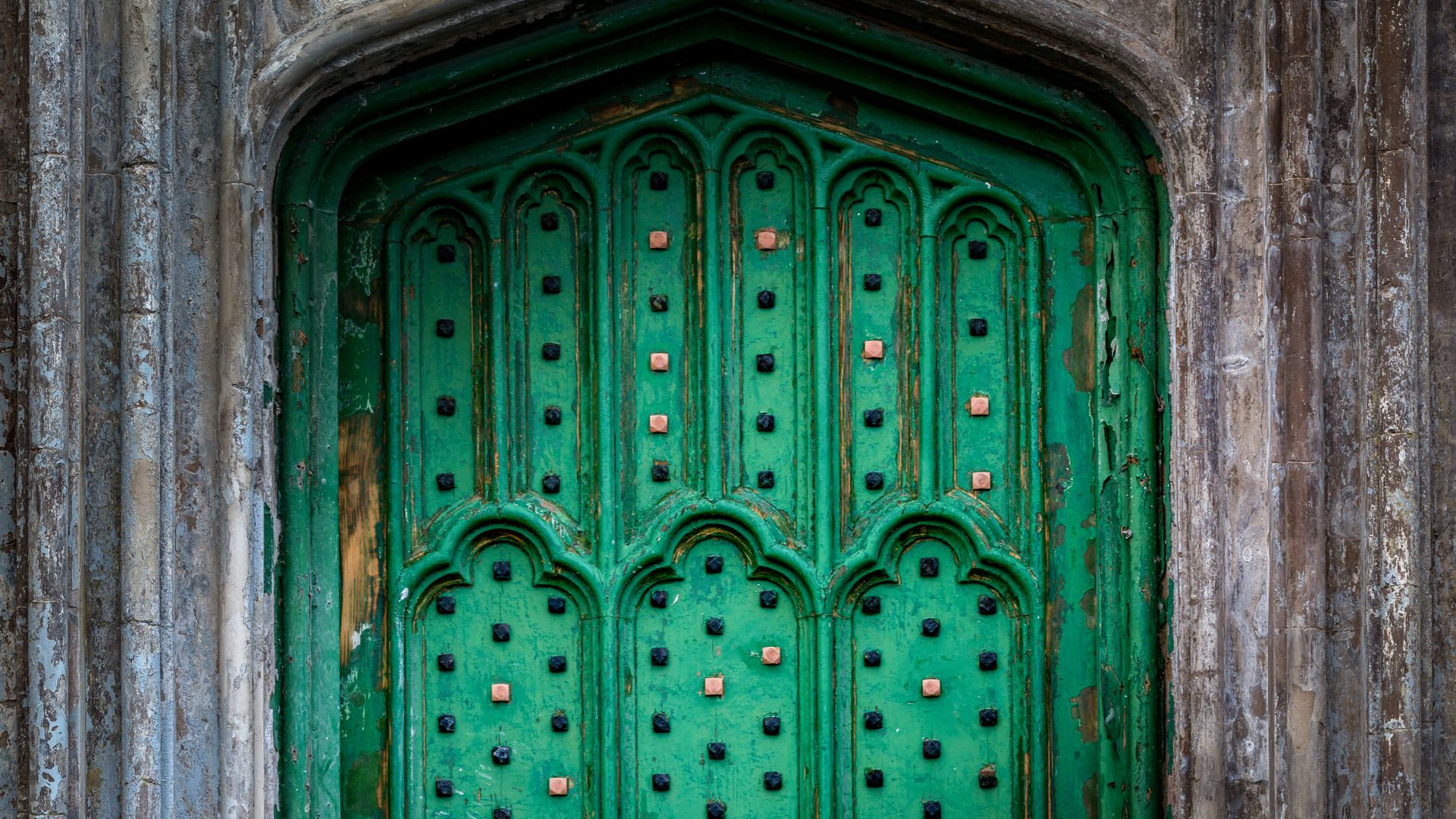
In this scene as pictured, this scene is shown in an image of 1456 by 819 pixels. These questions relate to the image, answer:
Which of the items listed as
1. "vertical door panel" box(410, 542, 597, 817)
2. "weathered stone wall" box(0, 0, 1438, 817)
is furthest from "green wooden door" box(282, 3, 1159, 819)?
"weathered stone wall" box(0, 0, 1438, 817)

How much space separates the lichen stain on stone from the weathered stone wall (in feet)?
0.76

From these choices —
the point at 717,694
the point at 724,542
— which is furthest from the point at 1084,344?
the point at 717,694

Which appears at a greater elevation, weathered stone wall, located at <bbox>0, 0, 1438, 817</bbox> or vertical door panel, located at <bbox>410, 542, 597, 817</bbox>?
weathered stone wall, located at <bbox>0, 0, 1438, 817</bbox>

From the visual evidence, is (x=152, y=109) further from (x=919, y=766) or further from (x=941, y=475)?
(x=919, y=766)

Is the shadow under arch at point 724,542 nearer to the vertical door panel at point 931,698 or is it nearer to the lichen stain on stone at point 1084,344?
the vertical door panel at point 931,698

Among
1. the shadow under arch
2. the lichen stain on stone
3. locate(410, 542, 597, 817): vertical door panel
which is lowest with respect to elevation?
locate(410, 542, 597, 817): vertical door panel

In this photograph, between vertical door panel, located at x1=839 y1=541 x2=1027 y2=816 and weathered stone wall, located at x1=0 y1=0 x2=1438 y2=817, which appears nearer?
weathered stone wall, located at x1=0 y1=0 x2=1438 y2=817

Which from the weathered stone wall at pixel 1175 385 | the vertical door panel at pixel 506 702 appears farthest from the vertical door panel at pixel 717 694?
the weathered stone wall at pixel 1175 385

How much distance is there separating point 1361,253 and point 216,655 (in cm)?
252

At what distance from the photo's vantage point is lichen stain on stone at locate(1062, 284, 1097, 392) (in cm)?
358

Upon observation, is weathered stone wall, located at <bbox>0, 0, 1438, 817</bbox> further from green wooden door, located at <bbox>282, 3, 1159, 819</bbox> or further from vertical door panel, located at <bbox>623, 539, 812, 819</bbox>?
vertical door panel, located at <bbox>623, 539, 812, 819</bbox>

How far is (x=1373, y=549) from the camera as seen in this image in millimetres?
3227

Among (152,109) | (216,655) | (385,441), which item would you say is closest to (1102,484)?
(385,441)

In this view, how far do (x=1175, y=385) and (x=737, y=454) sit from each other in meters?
0.98
